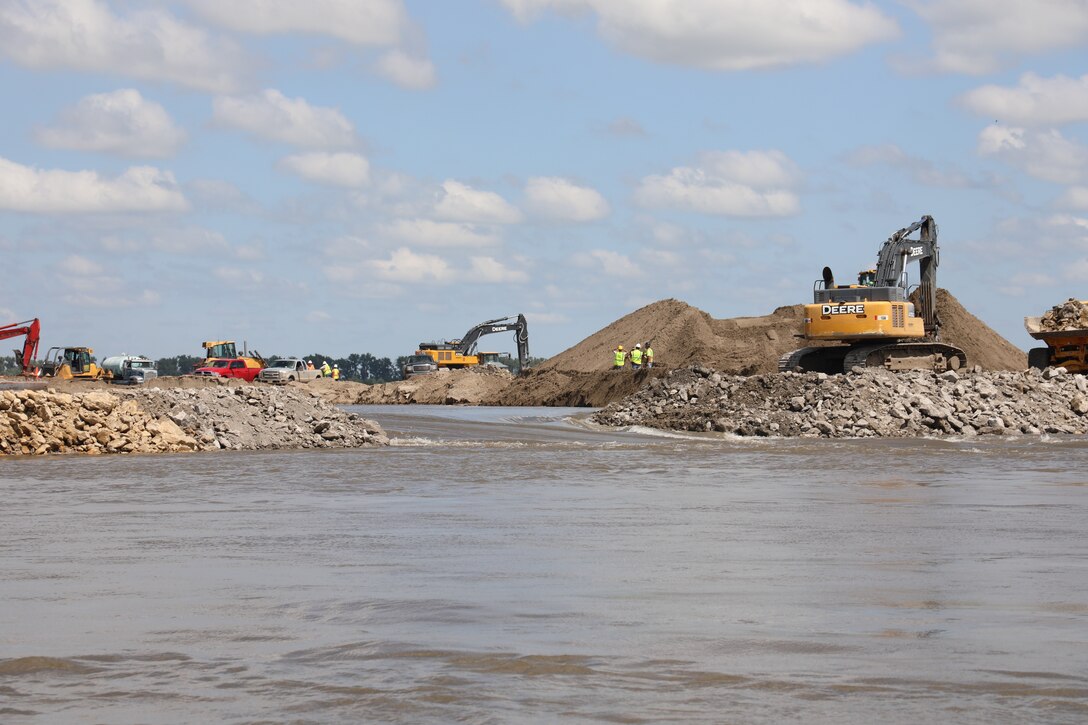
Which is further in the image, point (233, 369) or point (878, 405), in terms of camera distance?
point (233, 369)

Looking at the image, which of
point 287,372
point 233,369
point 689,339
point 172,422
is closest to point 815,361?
point 172,422

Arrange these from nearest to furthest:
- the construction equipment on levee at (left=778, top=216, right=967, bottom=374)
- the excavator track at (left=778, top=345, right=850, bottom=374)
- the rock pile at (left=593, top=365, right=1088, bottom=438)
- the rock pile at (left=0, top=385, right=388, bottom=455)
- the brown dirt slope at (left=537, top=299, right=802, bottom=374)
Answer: the rock pile at (left=0, top=385, right=388, bottom=455)
the rock pile at (left=593, top=365, right=1088, bottom=438)
the construction equipment on levee at (left=778, top=216, right=967, bottom=374)
the excavator track at (left=778, top=345, right=850, bottom=374)
the brown dirt slope at (left=537, top=299, right=802, bottom=374)

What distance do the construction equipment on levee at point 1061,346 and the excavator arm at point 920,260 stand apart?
279 cm

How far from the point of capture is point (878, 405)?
32500 millimetres

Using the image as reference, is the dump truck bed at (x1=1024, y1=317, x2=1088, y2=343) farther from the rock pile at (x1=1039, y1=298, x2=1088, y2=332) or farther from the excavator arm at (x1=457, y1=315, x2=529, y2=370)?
the excavator arm at (x1=457, y1=315, x2=529, y2=370)

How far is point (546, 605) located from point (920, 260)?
33.9 metres

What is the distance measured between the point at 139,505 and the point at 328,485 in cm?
346

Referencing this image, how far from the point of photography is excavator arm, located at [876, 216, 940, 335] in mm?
38250

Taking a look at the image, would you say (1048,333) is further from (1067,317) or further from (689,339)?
(689,339)

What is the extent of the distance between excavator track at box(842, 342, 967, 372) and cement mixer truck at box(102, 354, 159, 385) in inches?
1260

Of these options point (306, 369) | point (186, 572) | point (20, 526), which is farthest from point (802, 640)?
point (306, 369)

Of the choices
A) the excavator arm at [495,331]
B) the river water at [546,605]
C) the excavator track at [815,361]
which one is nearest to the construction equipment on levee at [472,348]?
the excavator arm at [495,331]

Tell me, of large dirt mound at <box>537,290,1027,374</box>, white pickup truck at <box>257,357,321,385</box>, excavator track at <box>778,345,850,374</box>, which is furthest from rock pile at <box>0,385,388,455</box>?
large dirt mound at <box>537,290,1027,374</box>

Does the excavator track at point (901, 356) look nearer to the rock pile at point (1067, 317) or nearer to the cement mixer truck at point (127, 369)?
the rock pile at point (1067, 317)
